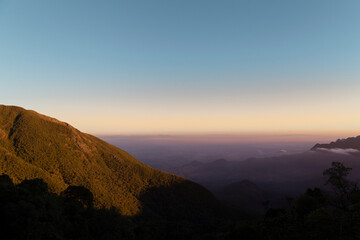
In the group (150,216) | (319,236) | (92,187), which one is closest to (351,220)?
(319,236)

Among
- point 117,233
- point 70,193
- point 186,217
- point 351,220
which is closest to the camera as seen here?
point 351,220

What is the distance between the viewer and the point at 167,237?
103m

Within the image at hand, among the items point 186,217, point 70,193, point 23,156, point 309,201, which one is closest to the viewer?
point 309,201

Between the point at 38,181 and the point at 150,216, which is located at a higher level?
the point at 38,181

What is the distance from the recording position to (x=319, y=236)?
3241 centimetres

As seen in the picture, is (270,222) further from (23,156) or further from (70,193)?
(23,156)

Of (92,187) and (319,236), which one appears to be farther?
(92,187)

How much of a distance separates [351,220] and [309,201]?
5663 cm

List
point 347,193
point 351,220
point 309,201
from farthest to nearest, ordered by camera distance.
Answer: point 309,201
point 347,193
point 351,220

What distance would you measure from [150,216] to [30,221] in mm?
153014

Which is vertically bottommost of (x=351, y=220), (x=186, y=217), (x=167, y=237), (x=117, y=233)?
(x=186, y=217)

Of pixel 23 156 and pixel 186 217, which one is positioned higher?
pixel 23 156

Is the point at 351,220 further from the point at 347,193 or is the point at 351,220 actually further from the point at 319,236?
the point at 347,193

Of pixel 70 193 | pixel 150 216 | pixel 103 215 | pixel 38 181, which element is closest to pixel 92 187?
pixel 150 216
